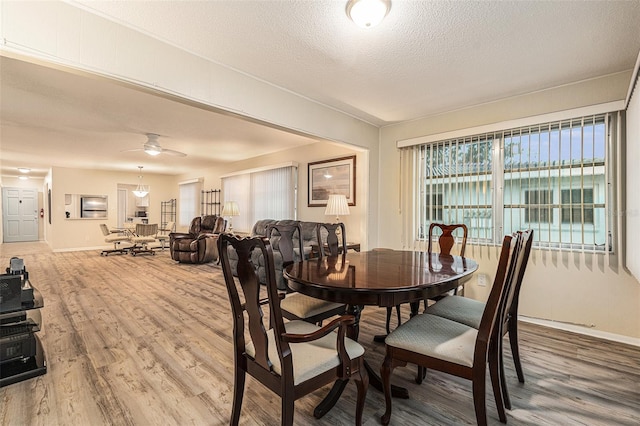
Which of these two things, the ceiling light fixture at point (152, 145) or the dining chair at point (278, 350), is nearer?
the dining chair at point (278, 350)

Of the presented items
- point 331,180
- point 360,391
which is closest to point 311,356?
point 360,391

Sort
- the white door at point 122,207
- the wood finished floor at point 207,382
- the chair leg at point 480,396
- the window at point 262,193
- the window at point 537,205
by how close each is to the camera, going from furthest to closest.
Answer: the white door at point 122,207 → the window at point 262,193 → the window at point 537,205 → the wood finished floor at point 207,382 → the chair leg at point 480,396

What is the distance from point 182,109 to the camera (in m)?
3.75

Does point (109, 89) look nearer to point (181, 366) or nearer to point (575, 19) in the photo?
point (181, 366)

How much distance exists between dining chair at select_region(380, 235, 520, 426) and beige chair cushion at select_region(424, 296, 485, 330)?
0.13 m

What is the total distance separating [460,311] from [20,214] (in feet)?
48.5

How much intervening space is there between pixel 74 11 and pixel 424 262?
9.47 ft

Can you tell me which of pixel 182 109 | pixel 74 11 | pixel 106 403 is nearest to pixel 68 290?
pixel 182 109

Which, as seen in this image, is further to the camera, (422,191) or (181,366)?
(422,191)

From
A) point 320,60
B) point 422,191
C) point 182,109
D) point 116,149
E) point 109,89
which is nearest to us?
point 320,60

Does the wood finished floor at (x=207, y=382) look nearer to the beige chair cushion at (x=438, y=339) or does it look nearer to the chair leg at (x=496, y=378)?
the chair leg at (x=496, y=378)

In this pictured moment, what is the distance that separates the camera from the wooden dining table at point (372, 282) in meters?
1.48

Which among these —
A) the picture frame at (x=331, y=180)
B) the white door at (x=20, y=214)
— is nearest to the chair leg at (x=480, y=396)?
the picture frame at (x=331, y=180)

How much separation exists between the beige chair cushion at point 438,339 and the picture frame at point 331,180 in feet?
10.1
